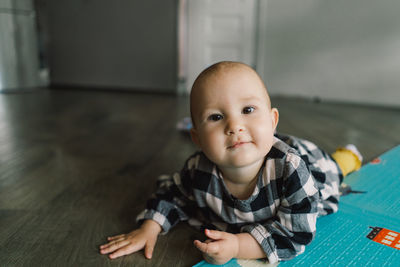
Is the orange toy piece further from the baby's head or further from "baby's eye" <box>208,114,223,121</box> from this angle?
"baby's eye" <box>208,114,223,121</box>

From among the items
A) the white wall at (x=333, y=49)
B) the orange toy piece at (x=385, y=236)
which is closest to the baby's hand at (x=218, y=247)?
the orange toy piece at (x=385, y=236)

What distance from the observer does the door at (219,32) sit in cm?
323

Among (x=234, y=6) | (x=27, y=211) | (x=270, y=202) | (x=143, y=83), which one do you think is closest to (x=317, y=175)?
(x=270, y=202)

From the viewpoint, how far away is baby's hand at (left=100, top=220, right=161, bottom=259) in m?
0.78

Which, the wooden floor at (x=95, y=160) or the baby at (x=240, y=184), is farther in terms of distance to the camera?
the wooden floor at (x=95, y=160)

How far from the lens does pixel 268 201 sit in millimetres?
772

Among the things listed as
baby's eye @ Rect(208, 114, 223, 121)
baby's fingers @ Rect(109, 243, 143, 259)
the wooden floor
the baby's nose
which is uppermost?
baby's eye @ Rect(208, 114, 223, 121)

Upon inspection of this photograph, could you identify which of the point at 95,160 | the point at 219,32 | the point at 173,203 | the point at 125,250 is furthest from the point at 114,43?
the point at 125,250

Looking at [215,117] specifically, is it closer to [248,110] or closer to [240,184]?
[248,110]

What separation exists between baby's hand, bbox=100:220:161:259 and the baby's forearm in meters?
0.19

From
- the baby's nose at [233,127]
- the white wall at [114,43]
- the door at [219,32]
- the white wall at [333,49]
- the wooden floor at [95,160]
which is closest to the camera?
the baby's nose at [233,127]

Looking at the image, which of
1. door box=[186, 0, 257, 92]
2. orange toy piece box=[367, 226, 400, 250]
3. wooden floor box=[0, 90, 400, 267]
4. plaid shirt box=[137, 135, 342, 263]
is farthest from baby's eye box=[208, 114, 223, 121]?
door box=[186, 0, 257, 92]

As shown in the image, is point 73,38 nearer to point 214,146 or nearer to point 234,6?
point 234,6

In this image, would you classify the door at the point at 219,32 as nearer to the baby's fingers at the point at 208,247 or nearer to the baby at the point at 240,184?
the baby at the point at 240,184
